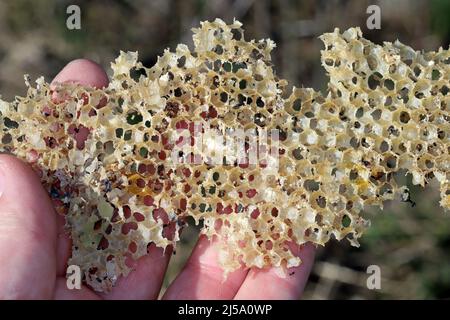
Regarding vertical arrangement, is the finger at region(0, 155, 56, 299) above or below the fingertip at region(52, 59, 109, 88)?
below

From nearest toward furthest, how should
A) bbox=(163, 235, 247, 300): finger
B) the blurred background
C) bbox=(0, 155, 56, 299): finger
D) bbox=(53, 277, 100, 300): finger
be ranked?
bbox=(0, 155, 56, 299): finger, bbox=(53, 277, 100, 300): finger, bbox=(163, 235, 247, 300): finger, the blurred background

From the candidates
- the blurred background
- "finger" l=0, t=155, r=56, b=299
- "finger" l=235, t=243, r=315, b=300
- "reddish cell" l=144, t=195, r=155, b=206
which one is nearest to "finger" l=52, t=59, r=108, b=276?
"finger" l=0, t=155, r=56, b=299

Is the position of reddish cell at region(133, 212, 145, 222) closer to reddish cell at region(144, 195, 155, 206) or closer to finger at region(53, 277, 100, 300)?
reddish cell at region(144, 195, 155, 206)

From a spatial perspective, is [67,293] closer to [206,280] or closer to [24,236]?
[24,236]

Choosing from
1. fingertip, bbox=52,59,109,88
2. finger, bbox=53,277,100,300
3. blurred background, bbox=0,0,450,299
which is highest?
blurred background, bbox=0,0,450,299

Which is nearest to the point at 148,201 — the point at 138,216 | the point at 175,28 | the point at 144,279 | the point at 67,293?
the point at 138,216

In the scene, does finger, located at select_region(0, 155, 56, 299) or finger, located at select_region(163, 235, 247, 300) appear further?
finger, located at select_region(163, 235, 247, 300)

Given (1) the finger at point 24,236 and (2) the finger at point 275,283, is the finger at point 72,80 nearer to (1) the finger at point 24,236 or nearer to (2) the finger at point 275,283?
(1) the finger at point 24,236
